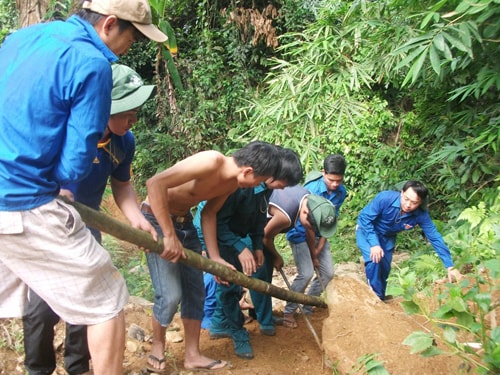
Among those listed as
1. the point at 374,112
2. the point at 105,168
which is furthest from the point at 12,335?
the point at 374,112

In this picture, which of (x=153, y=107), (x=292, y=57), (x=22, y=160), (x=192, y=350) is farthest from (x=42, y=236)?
(x=153, y=107)

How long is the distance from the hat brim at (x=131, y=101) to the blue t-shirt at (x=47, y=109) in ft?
1.81

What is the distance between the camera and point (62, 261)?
179 centimetres

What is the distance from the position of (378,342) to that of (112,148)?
1.87 meters

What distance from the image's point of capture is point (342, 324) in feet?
10.1

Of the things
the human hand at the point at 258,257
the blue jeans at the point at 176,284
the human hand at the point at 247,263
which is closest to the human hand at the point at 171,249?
the blue jeans at the point at 176,284

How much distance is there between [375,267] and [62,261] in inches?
143

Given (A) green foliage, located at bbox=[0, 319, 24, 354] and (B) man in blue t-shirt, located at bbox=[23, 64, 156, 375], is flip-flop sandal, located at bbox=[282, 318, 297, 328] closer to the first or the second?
(B) man in blue t-shirt, located at bbox=[23, 64, 156, 375]

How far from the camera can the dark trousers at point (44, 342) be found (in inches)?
90.9

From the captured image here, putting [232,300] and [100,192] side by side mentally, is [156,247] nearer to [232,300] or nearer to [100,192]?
[100,192]

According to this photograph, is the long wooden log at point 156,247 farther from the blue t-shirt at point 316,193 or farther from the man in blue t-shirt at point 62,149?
the blue t-shirt at point 316,193

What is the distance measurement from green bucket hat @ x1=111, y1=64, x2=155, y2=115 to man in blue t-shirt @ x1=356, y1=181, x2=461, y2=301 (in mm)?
2953

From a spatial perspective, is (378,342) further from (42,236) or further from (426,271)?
(426,271)

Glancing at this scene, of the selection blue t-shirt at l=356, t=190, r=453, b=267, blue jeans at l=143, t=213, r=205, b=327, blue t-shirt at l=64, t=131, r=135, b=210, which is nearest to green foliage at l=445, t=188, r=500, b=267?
blue t-shirt at l=356, t=190, r=453, b=267
